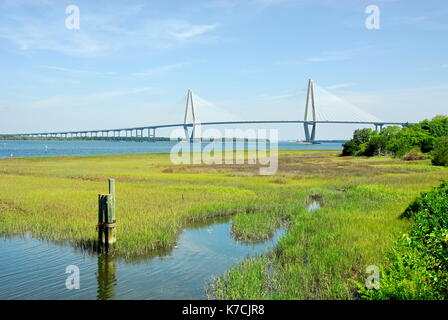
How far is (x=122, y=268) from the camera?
34.7 ft

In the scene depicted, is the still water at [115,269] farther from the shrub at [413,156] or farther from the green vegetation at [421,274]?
the shrub at [413,156]

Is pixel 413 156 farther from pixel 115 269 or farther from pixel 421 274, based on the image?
pixel 115 269

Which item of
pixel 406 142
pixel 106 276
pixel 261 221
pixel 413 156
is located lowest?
pixel 106 276

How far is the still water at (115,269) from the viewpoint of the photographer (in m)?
9.04

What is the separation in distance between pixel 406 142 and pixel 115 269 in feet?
195

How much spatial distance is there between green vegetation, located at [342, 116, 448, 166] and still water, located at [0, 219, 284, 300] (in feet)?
147

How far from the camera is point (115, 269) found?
1047cm

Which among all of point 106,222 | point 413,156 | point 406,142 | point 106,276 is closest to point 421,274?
point 106,276

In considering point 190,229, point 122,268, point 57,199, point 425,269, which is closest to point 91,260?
point 122,268

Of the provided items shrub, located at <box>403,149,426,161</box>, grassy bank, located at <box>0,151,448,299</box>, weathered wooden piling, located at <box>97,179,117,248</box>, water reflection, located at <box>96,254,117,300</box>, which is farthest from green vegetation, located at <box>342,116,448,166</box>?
water reflection, located at <box>96,254,117,300</box>

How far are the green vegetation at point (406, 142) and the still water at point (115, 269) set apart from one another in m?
44.7

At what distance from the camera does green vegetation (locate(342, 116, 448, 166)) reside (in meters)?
57.1
